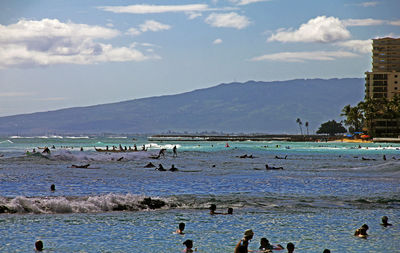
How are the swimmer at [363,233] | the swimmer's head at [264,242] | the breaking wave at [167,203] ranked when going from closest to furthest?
the swimmer's head at [264,242]
the swimmer at [363,233]
the breaking wave at [167,203]

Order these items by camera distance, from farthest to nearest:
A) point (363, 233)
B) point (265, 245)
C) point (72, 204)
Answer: point (72, 204) < point (363, 233) < point (265, 245)

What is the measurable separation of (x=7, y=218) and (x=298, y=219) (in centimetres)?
1219

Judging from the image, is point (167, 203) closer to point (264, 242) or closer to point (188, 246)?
point (188, 246)

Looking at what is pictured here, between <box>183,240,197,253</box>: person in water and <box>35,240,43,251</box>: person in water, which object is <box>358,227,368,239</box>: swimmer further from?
<box>35,240,43,251</box>: person in water

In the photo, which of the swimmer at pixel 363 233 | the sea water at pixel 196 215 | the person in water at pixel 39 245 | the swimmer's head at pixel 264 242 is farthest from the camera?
the swimmer at pixel 363 233

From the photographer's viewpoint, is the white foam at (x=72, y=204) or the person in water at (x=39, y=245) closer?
the person in water at (x=39, y=245)

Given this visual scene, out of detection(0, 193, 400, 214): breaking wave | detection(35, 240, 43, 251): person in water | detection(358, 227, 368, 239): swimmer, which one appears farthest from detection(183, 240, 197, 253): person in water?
detection(0, 193, 400, 214): breaking wave

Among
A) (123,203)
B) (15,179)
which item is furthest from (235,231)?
(15,179)

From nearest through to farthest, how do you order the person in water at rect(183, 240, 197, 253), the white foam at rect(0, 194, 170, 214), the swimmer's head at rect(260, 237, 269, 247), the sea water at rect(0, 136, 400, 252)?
the person in water at rect(183, 240, 197, 253)
the swimmer's head at rect(260, 237, 269, 247)
the sea water at rect(0, 136, 400, 252)
the white foam at rect(0, 194, 170, 214)

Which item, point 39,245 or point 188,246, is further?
point 188,246

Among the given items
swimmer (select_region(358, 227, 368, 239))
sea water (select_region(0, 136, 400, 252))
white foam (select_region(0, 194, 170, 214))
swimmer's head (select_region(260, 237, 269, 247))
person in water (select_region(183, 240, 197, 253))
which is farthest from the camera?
white foam (select_region(0, 194, 170, 214))

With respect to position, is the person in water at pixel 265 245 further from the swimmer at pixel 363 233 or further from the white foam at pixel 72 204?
the white foam at pixel 72 204

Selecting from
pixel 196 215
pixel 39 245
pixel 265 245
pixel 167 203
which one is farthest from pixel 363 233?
pixel 167 203

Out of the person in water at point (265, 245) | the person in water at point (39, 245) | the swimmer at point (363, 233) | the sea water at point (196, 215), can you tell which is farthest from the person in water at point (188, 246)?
the swimmer at point (363, 233)
